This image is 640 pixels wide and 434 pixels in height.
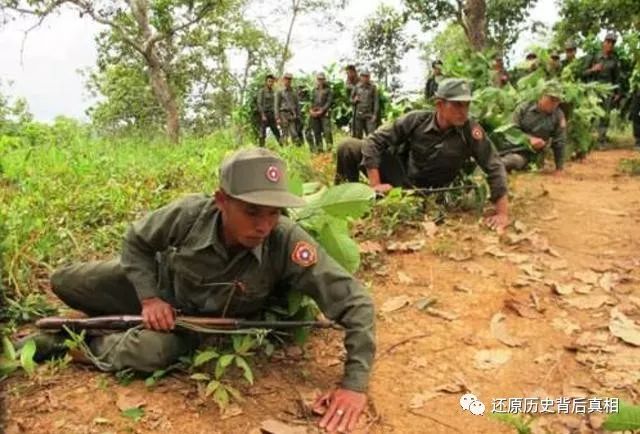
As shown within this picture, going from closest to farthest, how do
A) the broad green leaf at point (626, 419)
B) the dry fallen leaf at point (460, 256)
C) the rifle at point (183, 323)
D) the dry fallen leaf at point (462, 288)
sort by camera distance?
the broad green leaf at point (626, 419)
the rifle at point (183, 323)
the dry fallen leaf at point (462, 288)
the dry fallen leaf at point (460, 256)

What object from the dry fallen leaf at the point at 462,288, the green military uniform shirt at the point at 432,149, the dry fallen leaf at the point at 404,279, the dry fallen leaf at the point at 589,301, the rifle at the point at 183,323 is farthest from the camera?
the green military uniform shirt at the point at 432,149

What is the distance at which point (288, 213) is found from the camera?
339 cm

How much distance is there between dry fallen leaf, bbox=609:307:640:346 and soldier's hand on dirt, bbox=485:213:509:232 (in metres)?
1.45

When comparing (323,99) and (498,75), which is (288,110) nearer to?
(323,99)

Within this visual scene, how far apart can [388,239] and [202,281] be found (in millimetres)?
2112

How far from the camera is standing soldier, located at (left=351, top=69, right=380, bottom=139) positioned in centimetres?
1227

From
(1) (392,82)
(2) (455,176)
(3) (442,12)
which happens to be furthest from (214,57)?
(2) (455,176)

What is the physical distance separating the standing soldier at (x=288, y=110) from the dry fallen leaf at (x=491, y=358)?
1064 centimetres

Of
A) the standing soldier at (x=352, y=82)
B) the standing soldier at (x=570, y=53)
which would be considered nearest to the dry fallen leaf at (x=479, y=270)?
the standing soldier at (x=570, y=53)

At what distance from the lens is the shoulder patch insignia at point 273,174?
253cm

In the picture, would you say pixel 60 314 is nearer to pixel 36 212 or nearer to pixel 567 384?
pixel 36 212

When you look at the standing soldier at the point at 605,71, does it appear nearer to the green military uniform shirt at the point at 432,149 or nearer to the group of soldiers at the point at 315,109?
the group of soldiers at the point at 315,109

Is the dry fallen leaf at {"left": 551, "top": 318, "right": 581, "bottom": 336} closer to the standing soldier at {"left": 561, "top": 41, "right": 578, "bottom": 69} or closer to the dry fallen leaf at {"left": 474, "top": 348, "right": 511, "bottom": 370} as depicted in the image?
the dry fallen leaf at {"left": 474, "top": 348, "right": 511, "bottom": 370}

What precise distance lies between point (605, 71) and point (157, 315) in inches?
390
